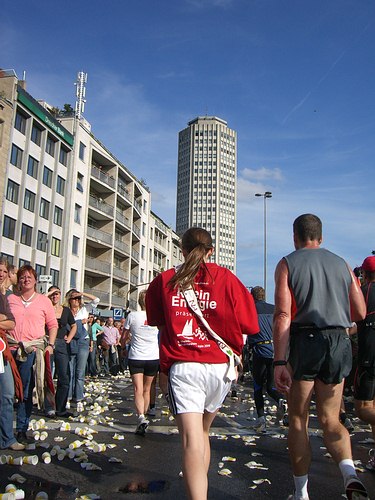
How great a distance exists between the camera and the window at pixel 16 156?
34.7m

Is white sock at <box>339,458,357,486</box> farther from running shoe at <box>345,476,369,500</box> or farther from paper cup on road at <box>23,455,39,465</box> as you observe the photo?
paper cup on road at <box>23,455,39,465</box>

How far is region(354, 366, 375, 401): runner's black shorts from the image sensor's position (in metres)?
4.64

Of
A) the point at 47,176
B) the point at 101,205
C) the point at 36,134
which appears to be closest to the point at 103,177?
the point at 101,205

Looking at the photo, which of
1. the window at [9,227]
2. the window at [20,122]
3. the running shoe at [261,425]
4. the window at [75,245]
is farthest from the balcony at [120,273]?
the running shoe at [261,425]

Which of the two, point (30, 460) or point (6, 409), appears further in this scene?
point (6, 409)

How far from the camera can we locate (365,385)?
4664 mm

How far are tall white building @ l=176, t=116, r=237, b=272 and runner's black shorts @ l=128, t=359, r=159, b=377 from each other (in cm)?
16885

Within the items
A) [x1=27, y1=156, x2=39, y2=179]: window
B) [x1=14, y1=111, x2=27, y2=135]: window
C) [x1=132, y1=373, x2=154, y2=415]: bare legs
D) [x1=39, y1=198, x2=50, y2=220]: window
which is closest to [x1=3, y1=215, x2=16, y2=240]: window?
[x1=39, y1=198, x2=50, y2=220]: window

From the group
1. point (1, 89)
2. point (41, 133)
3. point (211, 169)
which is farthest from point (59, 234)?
point (211, 169)

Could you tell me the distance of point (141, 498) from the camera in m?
3.88

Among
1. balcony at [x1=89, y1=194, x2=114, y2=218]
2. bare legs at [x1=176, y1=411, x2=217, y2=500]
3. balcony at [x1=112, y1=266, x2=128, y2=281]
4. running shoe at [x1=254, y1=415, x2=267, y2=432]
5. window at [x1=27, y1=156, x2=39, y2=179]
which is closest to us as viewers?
bare legs at [x1=176, y1=411, x2=217, y2=500]

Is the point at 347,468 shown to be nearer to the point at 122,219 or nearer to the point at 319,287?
the point at 319,287

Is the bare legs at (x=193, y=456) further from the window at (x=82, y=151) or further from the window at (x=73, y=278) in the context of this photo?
the window at (x=82, y=151)

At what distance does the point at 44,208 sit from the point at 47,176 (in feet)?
8.78
